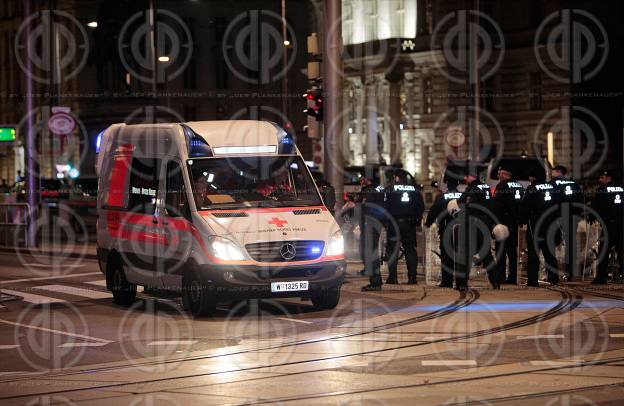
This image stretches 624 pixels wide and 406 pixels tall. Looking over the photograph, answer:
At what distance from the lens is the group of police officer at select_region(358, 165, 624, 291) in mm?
19609

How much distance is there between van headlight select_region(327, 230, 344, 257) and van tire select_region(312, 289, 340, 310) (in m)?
0.57

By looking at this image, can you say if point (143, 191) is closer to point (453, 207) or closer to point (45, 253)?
point (453, 207)

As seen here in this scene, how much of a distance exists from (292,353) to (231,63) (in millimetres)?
68145

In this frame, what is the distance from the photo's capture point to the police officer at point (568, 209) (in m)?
20.5

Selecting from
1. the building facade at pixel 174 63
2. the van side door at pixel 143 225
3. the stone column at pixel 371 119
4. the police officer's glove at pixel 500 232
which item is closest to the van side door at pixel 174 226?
the van side door at pixel 143 225

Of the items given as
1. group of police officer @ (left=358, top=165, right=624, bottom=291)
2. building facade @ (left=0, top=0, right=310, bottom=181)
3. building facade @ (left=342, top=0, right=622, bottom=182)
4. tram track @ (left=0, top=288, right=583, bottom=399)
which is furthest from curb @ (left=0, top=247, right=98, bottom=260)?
building facade @ (left=0, top=0, right=310, bottom=181)

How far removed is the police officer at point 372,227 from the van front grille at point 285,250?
124 inches

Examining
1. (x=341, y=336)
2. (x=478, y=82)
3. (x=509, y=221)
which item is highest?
(x=478, y=82)

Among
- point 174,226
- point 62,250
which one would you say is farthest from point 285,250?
point 62,250

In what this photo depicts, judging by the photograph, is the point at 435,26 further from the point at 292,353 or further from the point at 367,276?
the point at 292,353

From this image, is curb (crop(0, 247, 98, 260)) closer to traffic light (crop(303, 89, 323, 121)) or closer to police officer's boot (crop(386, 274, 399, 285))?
traffic light (crop(303, 89, 323, 121))

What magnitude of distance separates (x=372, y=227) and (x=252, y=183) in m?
3.47

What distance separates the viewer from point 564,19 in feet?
204

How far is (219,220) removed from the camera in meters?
16.4
